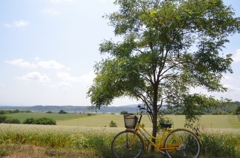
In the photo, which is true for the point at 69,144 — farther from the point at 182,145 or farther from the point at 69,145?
the point at 182,145

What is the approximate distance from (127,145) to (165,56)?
280 centimetres

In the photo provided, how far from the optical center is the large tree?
23.2 feet

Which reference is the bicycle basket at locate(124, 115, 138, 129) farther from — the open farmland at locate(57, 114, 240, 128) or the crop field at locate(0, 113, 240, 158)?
the open farmland at locate(57, 114, 240, 128)

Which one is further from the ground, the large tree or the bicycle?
the large tree

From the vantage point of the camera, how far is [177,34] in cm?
732

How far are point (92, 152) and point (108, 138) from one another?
152 cm

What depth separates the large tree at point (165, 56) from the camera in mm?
7082

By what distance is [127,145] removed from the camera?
713cm

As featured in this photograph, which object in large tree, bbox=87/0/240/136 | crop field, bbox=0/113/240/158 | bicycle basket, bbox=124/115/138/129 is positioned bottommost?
crop field, bbox=0/113/240/158

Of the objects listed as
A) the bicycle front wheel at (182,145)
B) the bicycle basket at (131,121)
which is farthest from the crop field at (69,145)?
the bicycle basket at (131,121)

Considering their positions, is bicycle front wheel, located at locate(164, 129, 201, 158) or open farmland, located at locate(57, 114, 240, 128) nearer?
bicycle front wheel, located at locate(164, 129, 201, 158)

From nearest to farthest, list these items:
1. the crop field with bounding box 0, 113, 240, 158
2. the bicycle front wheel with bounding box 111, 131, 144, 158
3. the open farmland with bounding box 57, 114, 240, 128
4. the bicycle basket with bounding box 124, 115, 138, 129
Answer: the bicycle basket with bounding box 124, 115, 138, 129 → the bicycle front wheel with bounding box 111, 131, 144, 158 → the crop field with bounding box 0, 113, 240, 158 → the open farmland with bounding box 57, 114, 240, 128

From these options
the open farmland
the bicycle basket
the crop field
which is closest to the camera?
the bicycle basket

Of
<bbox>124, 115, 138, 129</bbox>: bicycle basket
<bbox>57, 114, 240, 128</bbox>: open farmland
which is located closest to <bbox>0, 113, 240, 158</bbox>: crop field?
<bbox>57, 114, 240, 128</bbox>: open farmland
